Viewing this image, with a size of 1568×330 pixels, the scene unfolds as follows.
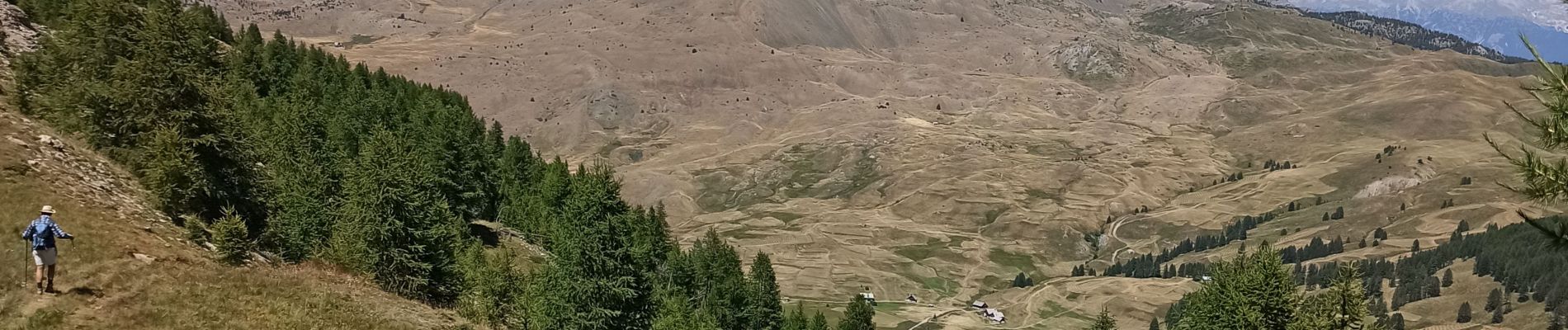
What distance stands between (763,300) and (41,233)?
6303 centimetres

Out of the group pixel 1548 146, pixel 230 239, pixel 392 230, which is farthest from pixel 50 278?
pixel 1548 146

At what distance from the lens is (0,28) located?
202ft

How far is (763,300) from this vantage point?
8531cm

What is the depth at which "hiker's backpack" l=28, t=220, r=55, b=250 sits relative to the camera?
26.1m

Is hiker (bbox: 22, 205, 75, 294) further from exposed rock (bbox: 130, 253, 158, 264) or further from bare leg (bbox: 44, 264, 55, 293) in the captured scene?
exposed rock (bbox: 130, 253, 158, 264)

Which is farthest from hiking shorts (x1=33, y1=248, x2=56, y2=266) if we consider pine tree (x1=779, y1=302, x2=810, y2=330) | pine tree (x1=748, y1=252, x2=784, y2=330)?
pine tree (x1=779, y1=302, x2=810, y2=330)

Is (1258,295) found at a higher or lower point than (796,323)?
higher

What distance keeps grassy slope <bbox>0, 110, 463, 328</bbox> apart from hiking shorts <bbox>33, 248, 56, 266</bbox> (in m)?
1.33

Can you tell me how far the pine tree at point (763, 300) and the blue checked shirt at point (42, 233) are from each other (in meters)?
59.5

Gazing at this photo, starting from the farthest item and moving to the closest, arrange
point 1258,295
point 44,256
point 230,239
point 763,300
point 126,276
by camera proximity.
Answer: point 763,300 → point 1258,295 → point 230,239 → point 126,276 → point 44,256

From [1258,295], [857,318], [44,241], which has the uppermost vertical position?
[44,241]

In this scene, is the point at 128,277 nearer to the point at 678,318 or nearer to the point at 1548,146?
the point at 678,318

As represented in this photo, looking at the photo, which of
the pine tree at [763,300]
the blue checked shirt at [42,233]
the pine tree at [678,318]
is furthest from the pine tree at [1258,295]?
the blue checked shirt at [42,233]

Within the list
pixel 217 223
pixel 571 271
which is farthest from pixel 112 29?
pixel 571 271
